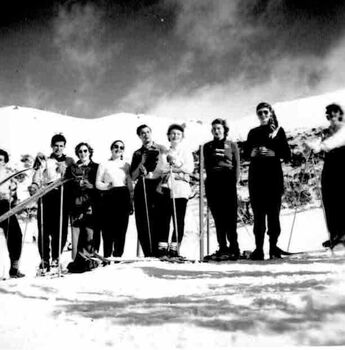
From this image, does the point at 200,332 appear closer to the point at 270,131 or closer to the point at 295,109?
the point at 270,131

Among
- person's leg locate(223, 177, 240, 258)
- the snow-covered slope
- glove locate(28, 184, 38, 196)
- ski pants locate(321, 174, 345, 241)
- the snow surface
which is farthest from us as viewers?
the snow-covered slope

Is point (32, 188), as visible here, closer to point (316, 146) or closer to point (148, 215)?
point (148, 215)

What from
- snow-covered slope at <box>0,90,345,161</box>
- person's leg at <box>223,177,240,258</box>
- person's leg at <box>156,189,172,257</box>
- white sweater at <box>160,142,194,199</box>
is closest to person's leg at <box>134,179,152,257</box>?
person's leg at <box>156,189,172,257</box>

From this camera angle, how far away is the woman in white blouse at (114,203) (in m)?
3.02

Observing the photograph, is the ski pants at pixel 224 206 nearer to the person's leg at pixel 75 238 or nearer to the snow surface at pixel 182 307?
the snow surface at pixel 182 307

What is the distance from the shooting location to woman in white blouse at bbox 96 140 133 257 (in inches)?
119

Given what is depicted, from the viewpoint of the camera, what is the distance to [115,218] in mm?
3016

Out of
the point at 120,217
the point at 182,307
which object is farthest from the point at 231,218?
the point at 182,307

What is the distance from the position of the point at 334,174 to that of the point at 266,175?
41 cm

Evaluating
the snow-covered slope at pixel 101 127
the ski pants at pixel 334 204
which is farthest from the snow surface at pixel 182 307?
the snow-covered slope at pixel 101 127

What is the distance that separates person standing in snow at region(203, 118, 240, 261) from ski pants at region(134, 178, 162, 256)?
365mm

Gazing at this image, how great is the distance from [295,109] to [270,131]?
8.68 ft

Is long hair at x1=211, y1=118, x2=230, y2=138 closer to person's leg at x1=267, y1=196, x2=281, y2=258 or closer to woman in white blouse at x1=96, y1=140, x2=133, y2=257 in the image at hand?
person's leg at x1=267, y1=196, x2=281, y2=258

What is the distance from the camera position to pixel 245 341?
1.26 meters
